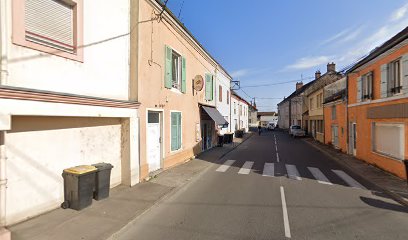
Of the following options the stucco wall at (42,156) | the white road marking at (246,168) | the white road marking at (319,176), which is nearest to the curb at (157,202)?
the white road marking at (246,168)

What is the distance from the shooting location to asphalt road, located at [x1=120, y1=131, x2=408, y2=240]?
518cm

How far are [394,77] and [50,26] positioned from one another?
12334 mm

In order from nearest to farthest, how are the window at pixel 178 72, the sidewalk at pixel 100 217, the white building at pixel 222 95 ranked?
1. the sidewalk at pixel 100 217
2. the window at pixel 178 72
3. the white building at pixel 222 95

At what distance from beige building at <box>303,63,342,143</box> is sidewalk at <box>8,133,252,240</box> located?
21.9 m

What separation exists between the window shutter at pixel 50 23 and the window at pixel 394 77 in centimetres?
1158

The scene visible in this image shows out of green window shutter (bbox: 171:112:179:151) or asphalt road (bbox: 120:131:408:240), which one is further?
green window shutter (bbox: 171:112:179:151)

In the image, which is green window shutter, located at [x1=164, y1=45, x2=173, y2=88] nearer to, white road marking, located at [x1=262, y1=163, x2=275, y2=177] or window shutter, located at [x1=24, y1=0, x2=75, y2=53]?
window shutter, located at [x1=24, y1=0, x2=75, y2=53]

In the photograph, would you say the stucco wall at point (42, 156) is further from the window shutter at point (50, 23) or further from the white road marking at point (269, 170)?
the white road marking at point (269, 170)

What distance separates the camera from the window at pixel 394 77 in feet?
34.4

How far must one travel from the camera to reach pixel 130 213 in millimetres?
6113

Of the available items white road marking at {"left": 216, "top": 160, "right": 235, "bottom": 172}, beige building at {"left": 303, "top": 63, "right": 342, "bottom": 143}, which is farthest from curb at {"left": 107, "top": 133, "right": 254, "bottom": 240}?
beige building at {"left": 303, "top": 63, "right": 342, "bottom": 143}

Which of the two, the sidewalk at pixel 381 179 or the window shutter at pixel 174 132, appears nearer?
the sidewalk at pixel 381 179

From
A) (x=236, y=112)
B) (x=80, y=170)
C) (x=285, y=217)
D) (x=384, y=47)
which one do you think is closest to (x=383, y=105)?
(x=384, y=47)

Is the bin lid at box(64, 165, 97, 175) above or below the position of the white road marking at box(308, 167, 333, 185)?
above
